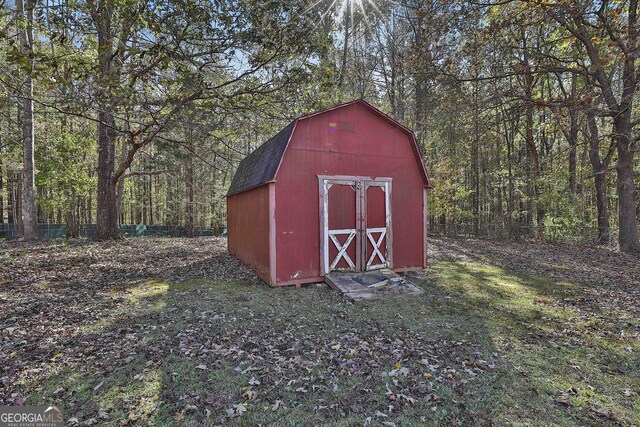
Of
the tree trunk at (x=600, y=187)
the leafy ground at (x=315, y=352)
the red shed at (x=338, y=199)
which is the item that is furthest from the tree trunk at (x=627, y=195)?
the red shed at (x=338, y=199)

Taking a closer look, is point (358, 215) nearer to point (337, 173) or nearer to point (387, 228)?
point (387, 228)

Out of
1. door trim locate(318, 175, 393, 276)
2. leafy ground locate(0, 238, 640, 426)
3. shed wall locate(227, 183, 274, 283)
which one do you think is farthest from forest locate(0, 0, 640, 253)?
leafy ground locate(0, 238, 640, 426)

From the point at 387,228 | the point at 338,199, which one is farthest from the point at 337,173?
the point at 387,228

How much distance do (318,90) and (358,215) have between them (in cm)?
345

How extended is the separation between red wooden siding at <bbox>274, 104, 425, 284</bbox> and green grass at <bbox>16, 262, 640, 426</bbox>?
4.98ft

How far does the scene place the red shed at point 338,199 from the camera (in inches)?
287

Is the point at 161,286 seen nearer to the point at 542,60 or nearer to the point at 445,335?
the point at 445,335

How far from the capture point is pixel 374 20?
59.9ft

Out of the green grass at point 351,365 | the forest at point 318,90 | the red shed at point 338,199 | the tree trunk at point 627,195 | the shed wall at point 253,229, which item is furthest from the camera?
the tree trunk at point 627,195

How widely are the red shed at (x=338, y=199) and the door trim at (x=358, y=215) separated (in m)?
0.03

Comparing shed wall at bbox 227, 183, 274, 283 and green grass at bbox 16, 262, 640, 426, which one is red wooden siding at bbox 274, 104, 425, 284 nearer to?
shed wall at bbox 227, 183, 274, 283

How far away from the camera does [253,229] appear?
28.4ft

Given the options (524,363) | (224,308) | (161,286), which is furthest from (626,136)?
(161,286)

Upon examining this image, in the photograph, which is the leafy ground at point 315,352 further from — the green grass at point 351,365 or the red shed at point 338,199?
the red shed at point 338,199
